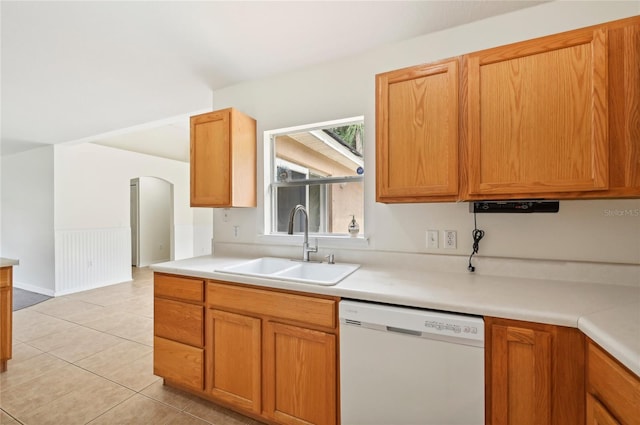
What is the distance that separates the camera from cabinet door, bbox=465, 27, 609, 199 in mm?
1237

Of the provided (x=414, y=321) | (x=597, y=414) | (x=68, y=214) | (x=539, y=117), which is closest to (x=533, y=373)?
(x=597, y=414)

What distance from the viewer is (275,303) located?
1.58 meters

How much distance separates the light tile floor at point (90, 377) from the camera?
1.79 meters

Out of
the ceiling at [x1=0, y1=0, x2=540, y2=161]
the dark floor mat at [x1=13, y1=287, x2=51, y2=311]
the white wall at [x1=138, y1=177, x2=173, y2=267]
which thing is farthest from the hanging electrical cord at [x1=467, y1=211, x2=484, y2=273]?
the white wall at [x1=138, y1=177, x2=173, y2=267]

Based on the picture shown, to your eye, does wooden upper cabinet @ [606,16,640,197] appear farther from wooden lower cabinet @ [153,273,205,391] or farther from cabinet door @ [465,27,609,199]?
wooden lower cabinet @ [153,273,205,391]

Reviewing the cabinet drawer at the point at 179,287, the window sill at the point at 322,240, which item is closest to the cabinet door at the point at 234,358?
the cabinet drawer at the point at 179,287

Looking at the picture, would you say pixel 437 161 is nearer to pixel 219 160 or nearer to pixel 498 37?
pixel 498 37

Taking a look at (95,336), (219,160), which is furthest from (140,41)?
(95,336)

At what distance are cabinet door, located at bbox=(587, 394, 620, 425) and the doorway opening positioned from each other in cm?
669

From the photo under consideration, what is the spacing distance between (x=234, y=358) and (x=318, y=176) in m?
1.49

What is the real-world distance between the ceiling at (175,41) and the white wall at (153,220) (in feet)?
12.2

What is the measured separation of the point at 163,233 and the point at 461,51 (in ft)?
23.7

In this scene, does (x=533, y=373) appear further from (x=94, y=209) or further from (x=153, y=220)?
(x=153, y=220)

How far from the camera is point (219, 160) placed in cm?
226
